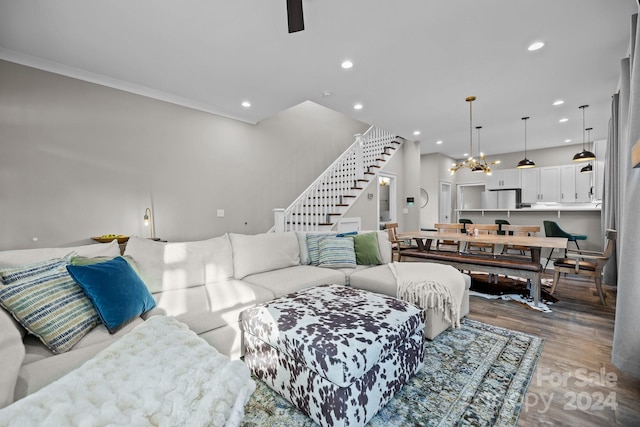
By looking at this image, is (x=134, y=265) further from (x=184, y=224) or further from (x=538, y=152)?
(x=538, y=152)

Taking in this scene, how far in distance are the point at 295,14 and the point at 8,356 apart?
214 centimetres

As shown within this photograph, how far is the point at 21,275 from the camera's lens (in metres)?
1.50

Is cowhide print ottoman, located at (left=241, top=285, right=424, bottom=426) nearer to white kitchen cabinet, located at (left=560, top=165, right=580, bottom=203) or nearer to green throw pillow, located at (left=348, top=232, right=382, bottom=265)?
green throw pillow, located at (left=348, top=232, right=382, bottom=265)

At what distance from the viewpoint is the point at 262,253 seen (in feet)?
9.76

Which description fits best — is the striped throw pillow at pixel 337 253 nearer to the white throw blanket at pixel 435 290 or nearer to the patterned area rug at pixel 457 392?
the white throw blanket at pixel 435 290

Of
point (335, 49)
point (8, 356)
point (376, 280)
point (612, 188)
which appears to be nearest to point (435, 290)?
point (376, 280)

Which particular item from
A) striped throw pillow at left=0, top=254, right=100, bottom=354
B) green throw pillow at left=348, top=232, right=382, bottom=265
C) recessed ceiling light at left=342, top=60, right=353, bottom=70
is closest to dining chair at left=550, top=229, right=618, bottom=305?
green throw pillow at left=348, top=232, right=382, bottom=265

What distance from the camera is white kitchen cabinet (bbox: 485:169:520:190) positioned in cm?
787

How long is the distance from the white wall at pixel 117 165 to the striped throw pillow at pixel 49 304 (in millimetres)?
2038

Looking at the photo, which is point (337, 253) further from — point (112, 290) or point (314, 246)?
point (112, 290)

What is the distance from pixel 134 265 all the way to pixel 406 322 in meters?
2.11

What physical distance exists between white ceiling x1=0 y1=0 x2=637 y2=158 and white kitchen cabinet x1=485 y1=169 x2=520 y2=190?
144 inches

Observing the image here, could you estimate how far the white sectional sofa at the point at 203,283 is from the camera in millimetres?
1212

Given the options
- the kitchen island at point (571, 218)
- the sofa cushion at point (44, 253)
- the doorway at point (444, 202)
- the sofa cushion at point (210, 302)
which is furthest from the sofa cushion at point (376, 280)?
the doorway at point (444, 202)
